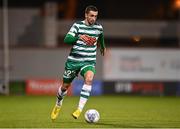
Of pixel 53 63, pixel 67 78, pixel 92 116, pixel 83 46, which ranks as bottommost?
pixel 53 63

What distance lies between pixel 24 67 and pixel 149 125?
50.8 feet

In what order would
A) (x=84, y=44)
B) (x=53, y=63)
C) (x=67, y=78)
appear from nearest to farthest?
(x=84, y=44)
(x=67, y=78)
(x=53, y=63)

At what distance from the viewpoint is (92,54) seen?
551 inches

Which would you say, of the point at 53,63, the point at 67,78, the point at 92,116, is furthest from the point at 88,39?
the point at 53,63

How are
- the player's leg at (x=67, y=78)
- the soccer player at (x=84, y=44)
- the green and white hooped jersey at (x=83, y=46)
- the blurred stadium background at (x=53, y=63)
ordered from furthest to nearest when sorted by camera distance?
the blurred stadium background at (x=53, y=63), the player's leg at (x=67, y=78), the green and white hooped jersey at (x=83, y=46), the soccer player at (x=84, y=44)

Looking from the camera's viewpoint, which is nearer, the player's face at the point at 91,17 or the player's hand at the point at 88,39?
the player's face at the point at 91,17

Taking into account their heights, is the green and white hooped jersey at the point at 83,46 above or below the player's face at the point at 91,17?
→ below

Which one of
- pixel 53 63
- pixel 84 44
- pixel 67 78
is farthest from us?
pixel 53 63

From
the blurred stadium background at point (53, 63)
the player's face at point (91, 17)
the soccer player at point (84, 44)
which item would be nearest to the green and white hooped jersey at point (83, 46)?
the soccer player at point (84, 44)

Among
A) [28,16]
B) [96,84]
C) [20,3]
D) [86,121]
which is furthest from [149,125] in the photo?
[20,3]

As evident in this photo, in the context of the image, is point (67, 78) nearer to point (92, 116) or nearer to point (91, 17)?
point (92, 116)

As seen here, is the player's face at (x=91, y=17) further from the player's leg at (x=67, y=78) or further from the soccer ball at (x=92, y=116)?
the soccer ball at (x=92, y=116)

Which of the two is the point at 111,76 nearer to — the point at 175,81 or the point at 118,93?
the point at 118,93

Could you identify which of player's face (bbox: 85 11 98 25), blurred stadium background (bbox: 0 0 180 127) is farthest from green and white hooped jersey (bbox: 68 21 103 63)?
blurred stadium background (bbox: 0 0 180 127)
